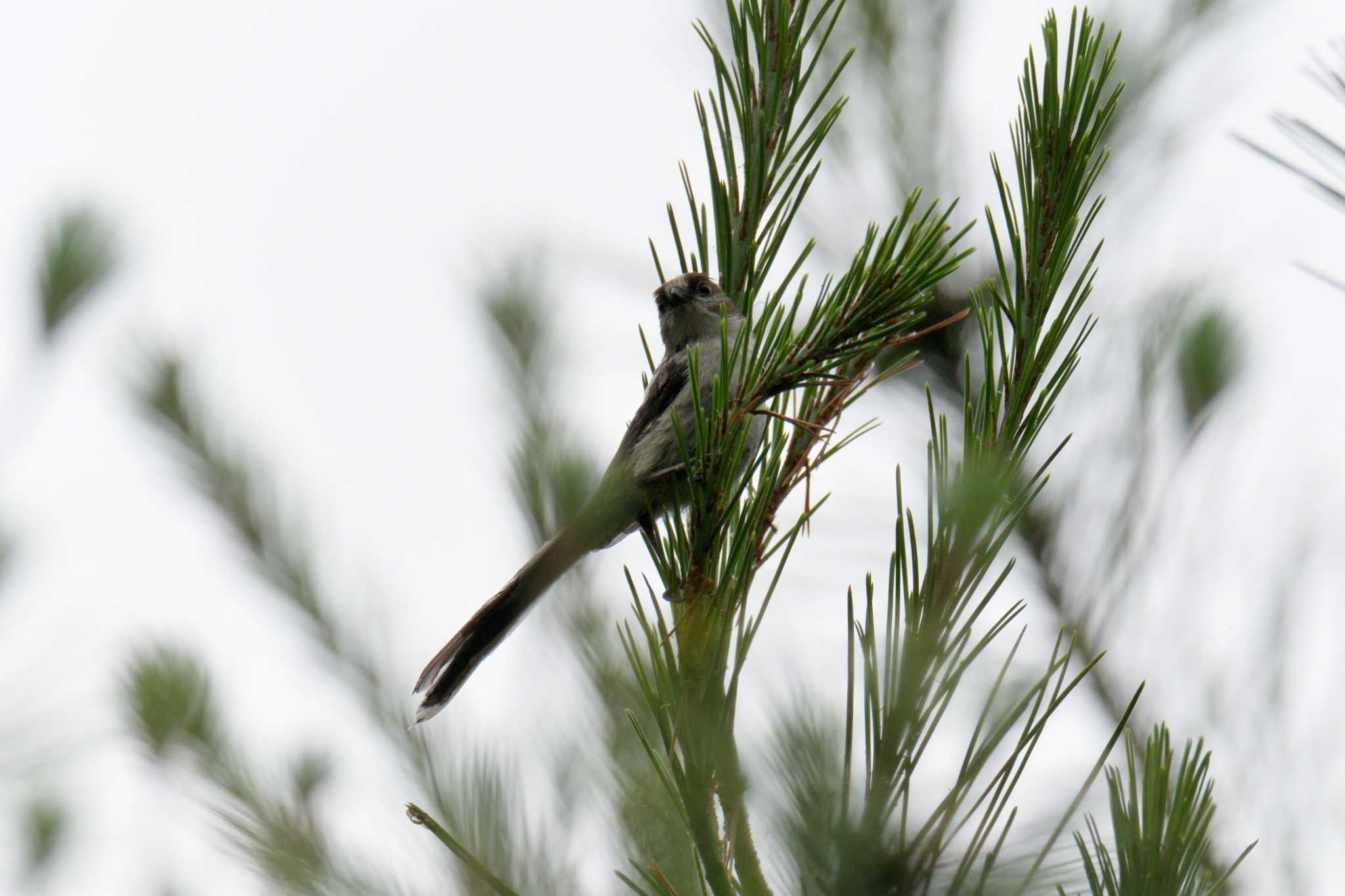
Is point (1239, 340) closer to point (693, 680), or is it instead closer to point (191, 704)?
point (693, 680)

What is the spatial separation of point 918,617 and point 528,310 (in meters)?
1.86

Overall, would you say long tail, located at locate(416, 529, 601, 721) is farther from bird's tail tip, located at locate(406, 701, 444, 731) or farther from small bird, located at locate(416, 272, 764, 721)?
bird's tail tip, located at locate(406, 701, 444, 731)

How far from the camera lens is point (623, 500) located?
96.3 inches

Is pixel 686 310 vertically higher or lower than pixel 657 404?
higher

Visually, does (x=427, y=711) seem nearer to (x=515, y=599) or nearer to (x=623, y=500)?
(x=515, y=599)

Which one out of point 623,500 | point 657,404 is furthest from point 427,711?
point 657,404

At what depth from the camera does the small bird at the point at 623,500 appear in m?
2.16

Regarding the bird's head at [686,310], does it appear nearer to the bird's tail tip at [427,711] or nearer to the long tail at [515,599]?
the long tail at [515,599]

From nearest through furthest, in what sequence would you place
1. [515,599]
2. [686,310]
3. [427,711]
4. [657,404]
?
[427,711] → [515,599] → [657,404] → [686,310]

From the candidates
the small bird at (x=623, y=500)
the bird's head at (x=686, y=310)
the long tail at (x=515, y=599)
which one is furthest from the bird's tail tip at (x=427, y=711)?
the bird's head at (x=686, y=310)

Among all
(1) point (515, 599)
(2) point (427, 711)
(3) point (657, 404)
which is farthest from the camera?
(3) point (657, 404)

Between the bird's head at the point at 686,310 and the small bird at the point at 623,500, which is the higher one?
the bird's head at the point at 686,310

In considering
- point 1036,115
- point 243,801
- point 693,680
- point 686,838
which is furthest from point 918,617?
point 243,801

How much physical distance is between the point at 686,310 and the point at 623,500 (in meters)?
0.80
